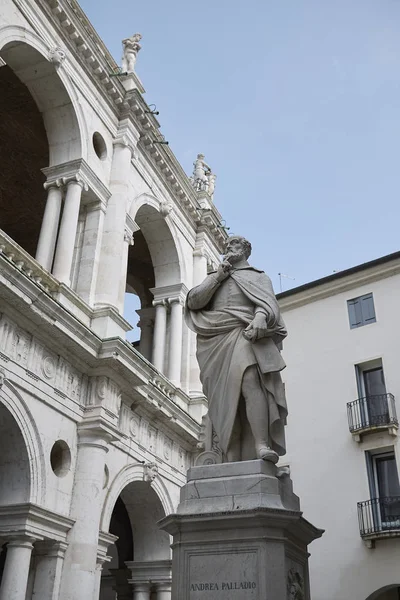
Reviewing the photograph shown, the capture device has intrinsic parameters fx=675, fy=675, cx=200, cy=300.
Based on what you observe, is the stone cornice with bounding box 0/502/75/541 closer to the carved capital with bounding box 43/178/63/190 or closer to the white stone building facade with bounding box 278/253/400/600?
the carved capital with bounding box 43/178/63/190

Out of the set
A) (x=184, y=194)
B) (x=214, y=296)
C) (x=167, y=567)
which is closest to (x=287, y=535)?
(x=214, y=296)

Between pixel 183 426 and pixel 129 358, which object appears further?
pixel 183 426

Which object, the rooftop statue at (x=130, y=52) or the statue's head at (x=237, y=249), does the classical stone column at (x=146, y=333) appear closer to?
the rooftop statue at (x=130, y=52)

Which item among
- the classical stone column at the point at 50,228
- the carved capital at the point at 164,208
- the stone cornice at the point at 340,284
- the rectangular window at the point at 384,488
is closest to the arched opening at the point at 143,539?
the classical stone column at the point at 50,228

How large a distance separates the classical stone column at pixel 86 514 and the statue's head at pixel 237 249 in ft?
25.3

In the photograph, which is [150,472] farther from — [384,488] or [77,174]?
[384,488]

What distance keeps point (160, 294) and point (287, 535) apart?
1583 centimetres

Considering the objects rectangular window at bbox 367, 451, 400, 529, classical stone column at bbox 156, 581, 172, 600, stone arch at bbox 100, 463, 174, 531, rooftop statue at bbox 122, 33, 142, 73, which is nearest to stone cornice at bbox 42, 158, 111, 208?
rooftop statue at bbox 122, 33, 142, 73

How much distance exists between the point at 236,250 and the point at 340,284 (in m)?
16.9

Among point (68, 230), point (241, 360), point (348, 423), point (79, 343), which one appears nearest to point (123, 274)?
point (68, 230)

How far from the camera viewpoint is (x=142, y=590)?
16500 mm

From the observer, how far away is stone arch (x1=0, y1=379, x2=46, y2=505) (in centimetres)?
1191

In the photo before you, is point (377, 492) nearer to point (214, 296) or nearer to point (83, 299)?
point (83, 299)

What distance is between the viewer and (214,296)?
22.0 feet
